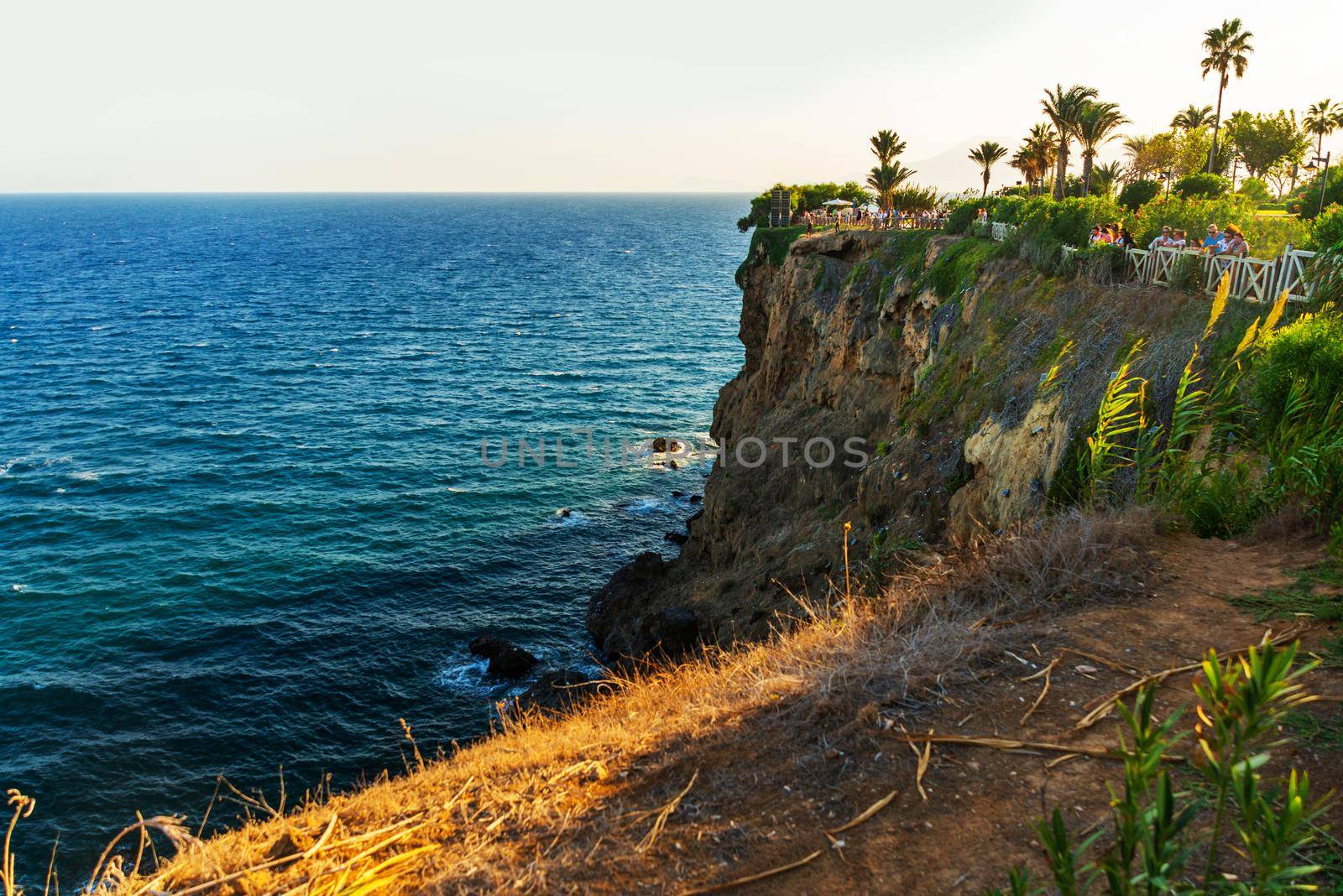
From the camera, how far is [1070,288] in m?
19.7

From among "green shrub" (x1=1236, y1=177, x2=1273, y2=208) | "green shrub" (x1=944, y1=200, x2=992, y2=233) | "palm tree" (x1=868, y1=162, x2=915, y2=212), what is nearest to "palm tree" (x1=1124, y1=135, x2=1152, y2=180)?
"green shrub" (x1=1236, y1=177, x2=1273, y2=208)

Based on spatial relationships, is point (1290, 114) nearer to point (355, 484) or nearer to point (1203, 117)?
point (1203, 117)

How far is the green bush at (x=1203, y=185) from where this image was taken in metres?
37.5

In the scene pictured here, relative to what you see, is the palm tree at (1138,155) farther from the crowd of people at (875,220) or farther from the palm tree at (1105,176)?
the crowd of people at (875,220)

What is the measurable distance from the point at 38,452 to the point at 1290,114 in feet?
294

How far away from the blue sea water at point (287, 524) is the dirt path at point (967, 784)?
1455 centimetres

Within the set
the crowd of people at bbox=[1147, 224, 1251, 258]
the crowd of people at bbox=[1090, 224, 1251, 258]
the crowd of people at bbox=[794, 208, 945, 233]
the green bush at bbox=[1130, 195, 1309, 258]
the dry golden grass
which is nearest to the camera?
the dry golden grass

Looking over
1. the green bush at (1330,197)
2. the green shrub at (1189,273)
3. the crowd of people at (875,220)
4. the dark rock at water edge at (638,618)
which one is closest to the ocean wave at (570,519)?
the dark rock at water edge at (638,618)

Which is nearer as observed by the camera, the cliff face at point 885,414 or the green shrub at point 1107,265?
the cliff face at point 885,414

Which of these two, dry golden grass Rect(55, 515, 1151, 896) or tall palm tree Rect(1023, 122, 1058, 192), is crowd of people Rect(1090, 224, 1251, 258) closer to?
dry golden grass Rect(55, 515, 1151, 896)

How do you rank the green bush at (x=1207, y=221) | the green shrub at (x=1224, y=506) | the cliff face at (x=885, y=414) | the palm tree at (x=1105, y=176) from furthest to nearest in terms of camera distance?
1. the palm tree at (x=1105, y=176)
2. the green bush at (x=1207, y=221)
3. the cliff face at (x=885, y=414)
4. the green shrub at (x=1224, y=506)

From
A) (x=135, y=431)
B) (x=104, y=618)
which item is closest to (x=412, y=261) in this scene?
(x=135, y=431)

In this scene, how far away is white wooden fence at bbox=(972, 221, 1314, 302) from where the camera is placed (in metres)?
14.7

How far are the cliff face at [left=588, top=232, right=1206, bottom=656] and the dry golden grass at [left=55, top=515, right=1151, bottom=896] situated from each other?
2970mm
